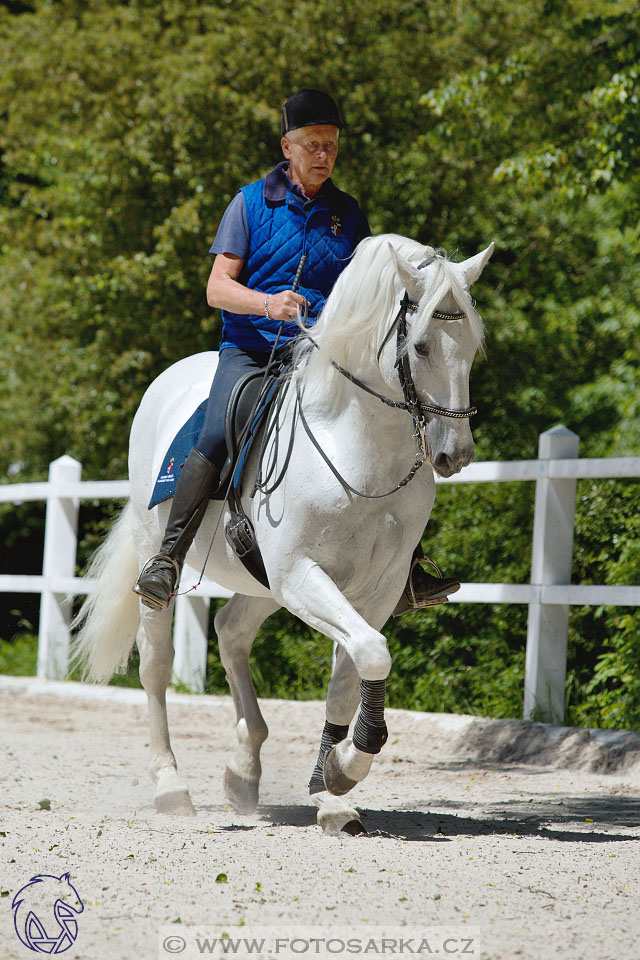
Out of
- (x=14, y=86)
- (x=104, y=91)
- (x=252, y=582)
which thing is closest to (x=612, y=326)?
(x=104, y=91)

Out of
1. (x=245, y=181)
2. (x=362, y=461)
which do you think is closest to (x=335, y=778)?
(x=362, y=461)

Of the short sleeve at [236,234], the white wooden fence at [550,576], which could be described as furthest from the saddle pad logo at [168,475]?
the white wooden fence at [550,576]

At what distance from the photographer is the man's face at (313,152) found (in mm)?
4930

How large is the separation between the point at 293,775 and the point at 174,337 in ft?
26.9

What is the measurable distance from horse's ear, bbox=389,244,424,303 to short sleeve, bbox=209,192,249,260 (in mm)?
1030

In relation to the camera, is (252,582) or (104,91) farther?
(104,91)

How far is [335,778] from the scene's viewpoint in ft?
14.5

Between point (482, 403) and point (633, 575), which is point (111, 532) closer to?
point (633, 575)

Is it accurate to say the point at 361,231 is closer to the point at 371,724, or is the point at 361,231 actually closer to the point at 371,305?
the point at 371,305

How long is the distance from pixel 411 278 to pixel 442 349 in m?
0.32

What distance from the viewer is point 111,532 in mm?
6672

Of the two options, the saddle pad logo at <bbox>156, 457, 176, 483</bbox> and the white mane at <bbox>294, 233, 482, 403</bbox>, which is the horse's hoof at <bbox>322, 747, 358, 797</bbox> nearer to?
the white mane at <bbox>294, 233, 482, 403</bbox>

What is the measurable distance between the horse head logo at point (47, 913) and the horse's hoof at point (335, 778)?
124cm

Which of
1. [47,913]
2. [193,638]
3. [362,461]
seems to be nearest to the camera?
[47,913]
